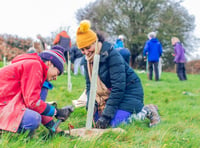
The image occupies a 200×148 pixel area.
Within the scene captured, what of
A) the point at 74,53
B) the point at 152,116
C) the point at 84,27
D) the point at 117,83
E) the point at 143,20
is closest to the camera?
the point at 84,27

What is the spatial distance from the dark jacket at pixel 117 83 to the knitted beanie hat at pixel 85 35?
0.85 feet

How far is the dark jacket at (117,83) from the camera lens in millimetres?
3527

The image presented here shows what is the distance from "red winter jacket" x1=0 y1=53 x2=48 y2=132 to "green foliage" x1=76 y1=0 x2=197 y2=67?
23928 millimetres

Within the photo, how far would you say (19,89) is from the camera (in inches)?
106

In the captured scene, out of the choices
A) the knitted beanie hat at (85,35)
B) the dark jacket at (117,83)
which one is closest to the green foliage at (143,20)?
the dark jacket at (117,83)

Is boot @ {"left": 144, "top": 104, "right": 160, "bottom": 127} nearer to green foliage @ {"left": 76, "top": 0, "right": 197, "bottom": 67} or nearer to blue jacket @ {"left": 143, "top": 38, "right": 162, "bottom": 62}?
blue jacket @ {"left": 143, "top": 38, "right": 162, "bottom": 62}

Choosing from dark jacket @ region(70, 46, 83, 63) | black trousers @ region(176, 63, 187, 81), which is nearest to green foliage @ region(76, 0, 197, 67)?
black trousers @ region(176, 63, 187, 81)

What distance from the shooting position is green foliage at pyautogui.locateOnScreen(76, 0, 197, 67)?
26.2 metres

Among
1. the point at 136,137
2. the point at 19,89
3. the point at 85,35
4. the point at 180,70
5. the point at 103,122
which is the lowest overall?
the point at 136,137

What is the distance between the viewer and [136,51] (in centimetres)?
2805

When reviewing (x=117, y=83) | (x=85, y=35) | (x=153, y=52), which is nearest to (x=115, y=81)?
(x=117, y=83)

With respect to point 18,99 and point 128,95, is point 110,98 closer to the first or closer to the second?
point 128,95

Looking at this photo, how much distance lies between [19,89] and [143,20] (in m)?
24.7

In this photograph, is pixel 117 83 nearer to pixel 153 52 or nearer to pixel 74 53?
pixel 153 52
